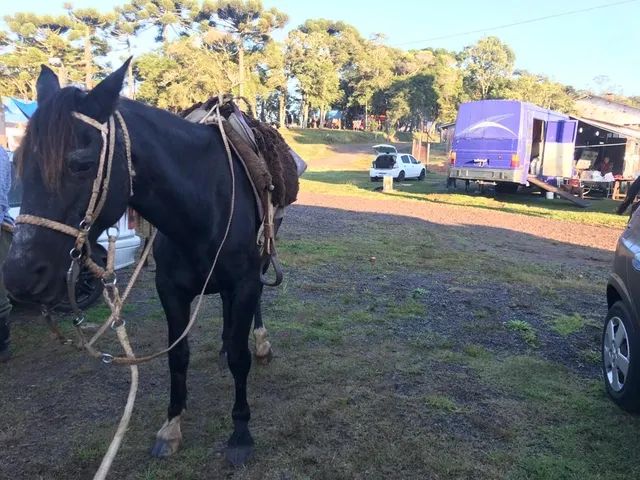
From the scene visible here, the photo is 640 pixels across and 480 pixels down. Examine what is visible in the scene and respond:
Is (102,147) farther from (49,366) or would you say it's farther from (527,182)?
(527,182)

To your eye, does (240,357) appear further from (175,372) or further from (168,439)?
(168,439)

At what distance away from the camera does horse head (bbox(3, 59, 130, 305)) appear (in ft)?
6.08

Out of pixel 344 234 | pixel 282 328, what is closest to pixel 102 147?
pixel 282 328

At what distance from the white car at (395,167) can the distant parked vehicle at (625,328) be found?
22.8 metres

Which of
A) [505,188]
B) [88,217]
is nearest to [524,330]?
[88,217]

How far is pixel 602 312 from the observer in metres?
6.04

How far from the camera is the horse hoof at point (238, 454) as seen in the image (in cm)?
298

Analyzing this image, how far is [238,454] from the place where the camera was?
9.90 ft

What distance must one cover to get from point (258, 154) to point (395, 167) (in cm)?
2473

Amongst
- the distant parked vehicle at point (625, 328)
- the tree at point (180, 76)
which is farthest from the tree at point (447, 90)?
the distant parked vehicle at point (625, 328)

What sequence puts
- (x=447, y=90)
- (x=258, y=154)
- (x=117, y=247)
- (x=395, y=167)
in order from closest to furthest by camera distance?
(x=258, y=154) → (x=117, y=247) → (x=395, y=167) → (x=447, y=90)

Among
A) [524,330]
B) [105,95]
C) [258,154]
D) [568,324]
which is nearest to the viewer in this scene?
[105,95]

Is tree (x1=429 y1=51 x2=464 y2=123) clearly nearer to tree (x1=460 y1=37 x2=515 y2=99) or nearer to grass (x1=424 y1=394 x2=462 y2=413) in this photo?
tree (x1=460 y1=37 x2=515 y2=99)

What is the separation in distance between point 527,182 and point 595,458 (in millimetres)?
16801
